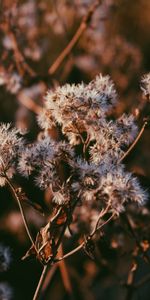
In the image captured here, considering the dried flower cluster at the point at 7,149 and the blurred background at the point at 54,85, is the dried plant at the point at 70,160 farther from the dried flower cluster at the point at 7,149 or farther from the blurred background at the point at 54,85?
the blurred background at the point at 54,85

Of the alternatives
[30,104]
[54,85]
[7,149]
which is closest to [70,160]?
[7,149]

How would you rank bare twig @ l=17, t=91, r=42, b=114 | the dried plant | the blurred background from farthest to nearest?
1. bare twig @ l=17, t=91, r=42, b=114
2. the blurred background
3. the dried plant

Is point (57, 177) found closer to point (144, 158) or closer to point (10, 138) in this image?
point (10, 138)

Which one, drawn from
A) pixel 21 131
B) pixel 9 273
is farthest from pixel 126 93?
pixel 21 131

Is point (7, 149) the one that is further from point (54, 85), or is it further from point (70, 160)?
point (54, 85)

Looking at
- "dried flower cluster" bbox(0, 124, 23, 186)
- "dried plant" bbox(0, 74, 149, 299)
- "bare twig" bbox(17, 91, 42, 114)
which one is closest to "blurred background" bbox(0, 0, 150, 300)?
"bare twig" bbox(17, 91, 42, 114)

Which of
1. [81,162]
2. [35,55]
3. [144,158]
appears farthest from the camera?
[144,158]

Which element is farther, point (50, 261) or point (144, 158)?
point (144, 158)

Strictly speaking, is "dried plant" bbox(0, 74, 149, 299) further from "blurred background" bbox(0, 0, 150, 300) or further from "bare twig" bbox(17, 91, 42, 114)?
"bare twig" bbox(17, 91, 42, 114)

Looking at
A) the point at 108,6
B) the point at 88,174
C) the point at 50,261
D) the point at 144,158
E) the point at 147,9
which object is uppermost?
the point at 147,9

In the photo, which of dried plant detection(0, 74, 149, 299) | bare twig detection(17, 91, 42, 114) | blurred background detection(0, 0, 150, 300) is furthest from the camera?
bare twig detection(17, 91, 42, 114)

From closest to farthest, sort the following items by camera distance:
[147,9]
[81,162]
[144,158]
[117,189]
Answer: [117,189], [81,162], [144,158], [147,9]
